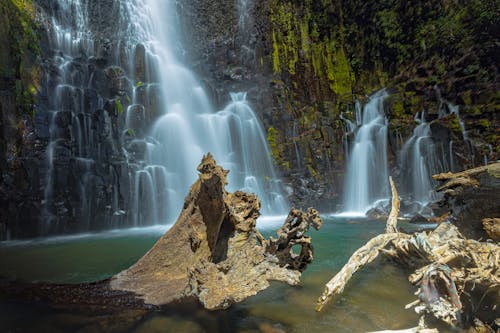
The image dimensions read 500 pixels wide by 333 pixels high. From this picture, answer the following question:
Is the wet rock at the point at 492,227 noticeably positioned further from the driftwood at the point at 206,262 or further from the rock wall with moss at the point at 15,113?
the rock wall with moss at the point at 15,113

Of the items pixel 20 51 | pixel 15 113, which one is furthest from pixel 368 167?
pixel 20 51

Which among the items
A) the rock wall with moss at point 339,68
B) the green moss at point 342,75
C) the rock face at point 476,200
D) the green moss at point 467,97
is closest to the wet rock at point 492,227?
the rock face at point 476,200

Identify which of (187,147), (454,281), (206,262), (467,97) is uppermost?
(467,97)

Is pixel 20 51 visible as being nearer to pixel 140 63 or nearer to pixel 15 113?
pixel 15 113

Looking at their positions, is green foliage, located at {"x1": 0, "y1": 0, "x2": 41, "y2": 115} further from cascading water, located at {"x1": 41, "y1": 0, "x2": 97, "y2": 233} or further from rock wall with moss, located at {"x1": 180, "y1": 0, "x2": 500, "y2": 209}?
rock wall with moss, located at {"x1": 180, "y1": 0, "x2": 500, "y2": 209}

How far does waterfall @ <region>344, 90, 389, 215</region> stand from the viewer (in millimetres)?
17203

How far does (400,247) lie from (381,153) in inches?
583

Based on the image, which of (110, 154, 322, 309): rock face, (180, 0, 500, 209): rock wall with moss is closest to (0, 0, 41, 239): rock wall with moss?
(110, 154, 322, 309): rock face

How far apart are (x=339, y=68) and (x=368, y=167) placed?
8.51 metres

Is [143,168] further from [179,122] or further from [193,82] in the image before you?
[193,82]

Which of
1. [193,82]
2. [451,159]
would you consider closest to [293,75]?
[193,82]

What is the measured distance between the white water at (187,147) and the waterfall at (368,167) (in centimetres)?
433

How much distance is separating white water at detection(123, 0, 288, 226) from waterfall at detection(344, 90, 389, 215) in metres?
4.33

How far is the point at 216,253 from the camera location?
3359 mm
